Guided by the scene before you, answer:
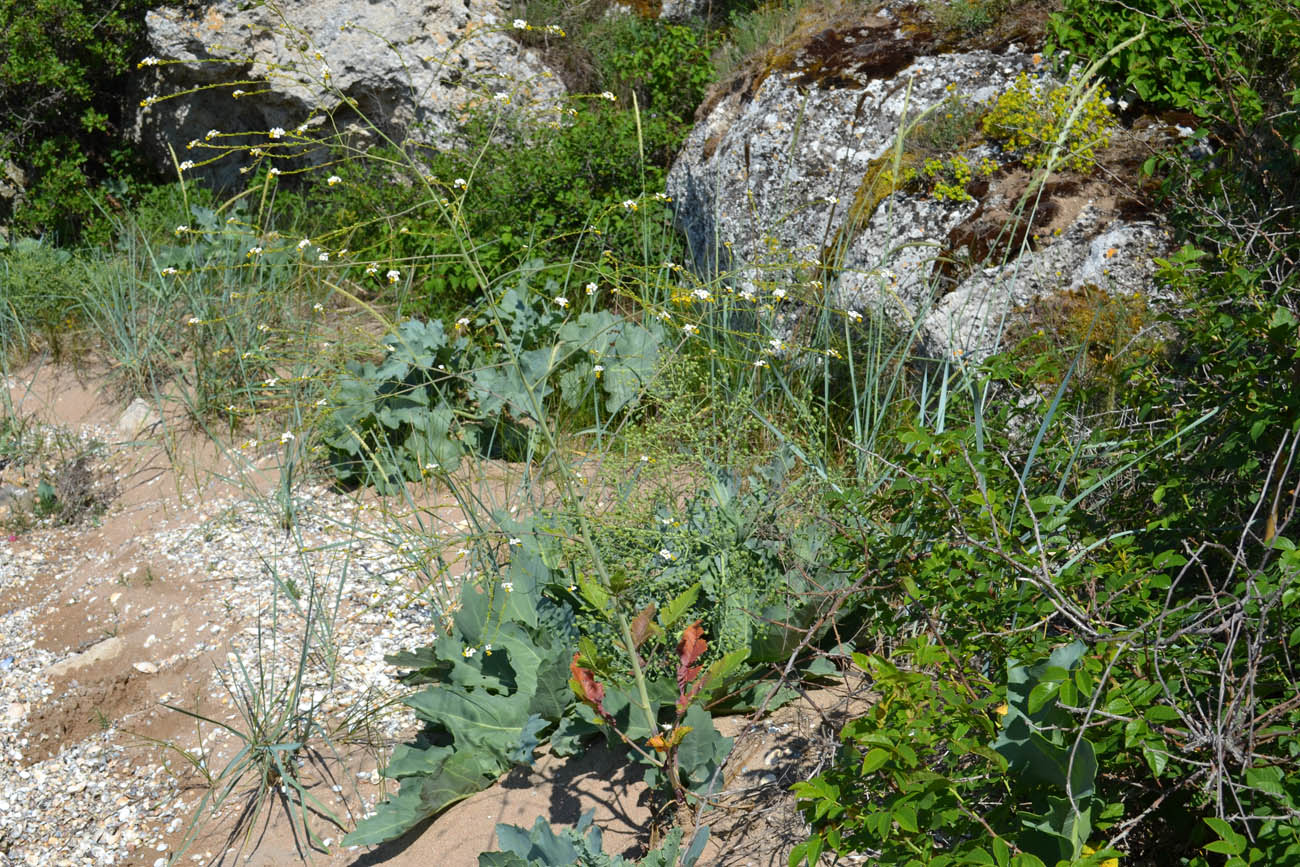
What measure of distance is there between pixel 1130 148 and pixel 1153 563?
2518 millimetres

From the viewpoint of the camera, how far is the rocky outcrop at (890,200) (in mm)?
3516

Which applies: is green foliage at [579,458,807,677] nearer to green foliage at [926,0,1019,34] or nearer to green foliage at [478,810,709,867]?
green foliage at [478,810,709,867]

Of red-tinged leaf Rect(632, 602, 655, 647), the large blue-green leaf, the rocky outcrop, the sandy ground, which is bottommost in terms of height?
the sandy ground

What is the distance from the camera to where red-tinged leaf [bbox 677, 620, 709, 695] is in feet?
7.97

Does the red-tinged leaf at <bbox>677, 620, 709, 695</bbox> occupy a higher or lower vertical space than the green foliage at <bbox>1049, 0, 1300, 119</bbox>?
lower

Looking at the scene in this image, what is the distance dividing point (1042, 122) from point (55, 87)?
19.7 ft

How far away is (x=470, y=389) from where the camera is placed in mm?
4148

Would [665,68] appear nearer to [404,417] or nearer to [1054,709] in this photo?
[404,417]

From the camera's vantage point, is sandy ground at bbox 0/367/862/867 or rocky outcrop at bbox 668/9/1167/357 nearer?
sandy ground at bbox 0/367/862/867

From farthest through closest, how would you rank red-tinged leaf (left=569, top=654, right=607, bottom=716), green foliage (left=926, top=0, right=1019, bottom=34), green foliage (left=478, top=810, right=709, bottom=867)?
green foliage (left=926, top=0, right=1019, bottom=34) → red-tinged leaf (left=569, top=654, right=607, bottom=716) → green foliage (left=478, top=810, right=709, bottom=867)

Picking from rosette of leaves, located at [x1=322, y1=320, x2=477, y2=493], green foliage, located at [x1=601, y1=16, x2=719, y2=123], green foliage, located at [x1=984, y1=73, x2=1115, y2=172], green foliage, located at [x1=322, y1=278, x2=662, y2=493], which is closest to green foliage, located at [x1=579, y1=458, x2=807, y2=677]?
green foliage, located at [x1=322, y1=278, x2=662, y2=493]

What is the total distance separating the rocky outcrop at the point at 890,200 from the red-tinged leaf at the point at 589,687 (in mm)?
1429

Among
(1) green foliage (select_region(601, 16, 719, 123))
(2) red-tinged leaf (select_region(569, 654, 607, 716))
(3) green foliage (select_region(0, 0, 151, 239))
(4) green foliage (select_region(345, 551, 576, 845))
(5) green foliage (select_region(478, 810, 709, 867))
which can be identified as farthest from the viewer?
(3) green foliage (select_region(0, 0, 151, 239))

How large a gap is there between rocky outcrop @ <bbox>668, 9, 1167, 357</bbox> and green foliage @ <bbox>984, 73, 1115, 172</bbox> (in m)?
0.06
